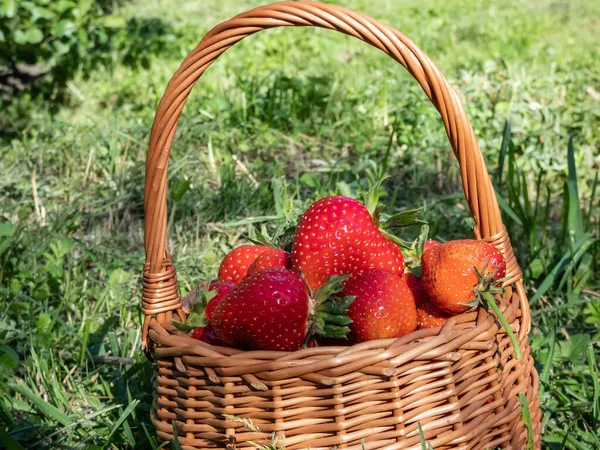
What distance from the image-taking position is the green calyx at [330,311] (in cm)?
128

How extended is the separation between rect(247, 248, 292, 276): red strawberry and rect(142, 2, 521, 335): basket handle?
163 millimetres

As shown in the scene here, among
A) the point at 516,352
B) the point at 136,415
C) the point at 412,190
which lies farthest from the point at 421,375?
the point at 412,190

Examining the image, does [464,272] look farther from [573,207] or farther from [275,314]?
[573,207]

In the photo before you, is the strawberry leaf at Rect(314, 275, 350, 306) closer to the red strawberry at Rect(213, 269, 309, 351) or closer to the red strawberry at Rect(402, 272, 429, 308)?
the red strawberry at Rect(213, 269, 309, 351)

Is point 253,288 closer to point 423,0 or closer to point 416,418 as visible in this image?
point 416,418

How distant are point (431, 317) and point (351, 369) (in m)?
0.28

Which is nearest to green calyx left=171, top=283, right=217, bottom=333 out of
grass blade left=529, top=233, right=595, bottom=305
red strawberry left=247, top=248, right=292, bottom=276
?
red strawberry left=247, top=248, right=292, bottom=276

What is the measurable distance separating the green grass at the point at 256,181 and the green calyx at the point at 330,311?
448 millimetres

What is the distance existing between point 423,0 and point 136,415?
4625mm

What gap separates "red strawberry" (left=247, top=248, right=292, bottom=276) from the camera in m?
1.49

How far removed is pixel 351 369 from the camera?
1.18 meters

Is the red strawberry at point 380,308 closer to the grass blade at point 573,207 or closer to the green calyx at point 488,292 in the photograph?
the green calyx at point 488,292

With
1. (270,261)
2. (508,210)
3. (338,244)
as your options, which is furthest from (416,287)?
(508,210)

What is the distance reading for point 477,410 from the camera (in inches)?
Result: 50.7
